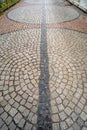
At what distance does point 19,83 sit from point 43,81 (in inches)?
24.1

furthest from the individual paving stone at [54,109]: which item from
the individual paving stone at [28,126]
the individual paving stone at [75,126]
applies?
the individual paving stone at [28,126]

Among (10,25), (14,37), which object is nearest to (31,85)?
(14,37)

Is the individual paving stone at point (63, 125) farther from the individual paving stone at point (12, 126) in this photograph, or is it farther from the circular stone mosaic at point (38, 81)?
the individual paving stone at point (12, 126)

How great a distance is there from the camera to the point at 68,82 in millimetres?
3520

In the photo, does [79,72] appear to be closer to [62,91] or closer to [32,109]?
[62,91]

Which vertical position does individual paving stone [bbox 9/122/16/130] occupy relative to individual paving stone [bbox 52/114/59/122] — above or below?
above

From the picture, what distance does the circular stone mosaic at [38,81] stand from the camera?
267 cm

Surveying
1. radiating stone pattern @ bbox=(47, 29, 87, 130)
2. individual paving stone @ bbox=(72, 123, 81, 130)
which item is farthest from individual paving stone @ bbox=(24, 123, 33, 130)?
individual paving stone @ bbox=(72, 123, 81, 130)

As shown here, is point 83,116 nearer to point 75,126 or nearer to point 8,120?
point 75,126

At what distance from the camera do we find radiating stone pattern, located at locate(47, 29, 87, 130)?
264 cm

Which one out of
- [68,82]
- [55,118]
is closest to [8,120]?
[55,118]

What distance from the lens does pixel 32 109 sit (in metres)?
2.83

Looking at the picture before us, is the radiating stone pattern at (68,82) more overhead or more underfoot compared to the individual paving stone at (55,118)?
more underfoot

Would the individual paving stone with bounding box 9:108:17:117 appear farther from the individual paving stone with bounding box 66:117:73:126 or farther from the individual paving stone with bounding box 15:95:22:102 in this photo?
the individual paving stone with bounding box 66:117:73:126
